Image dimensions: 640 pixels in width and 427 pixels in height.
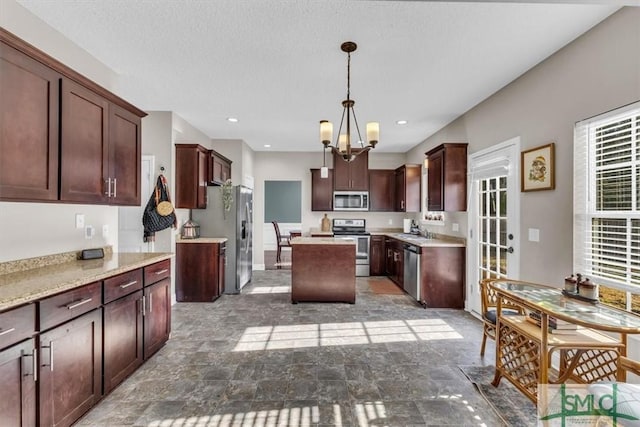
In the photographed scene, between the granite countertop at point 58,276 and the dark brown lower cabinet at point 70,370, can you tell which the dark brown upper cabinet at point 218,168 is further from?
the dark brown lower cabinet at point 70,370

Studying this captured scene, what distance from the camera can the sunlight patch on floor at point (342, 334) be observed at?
292 centimetres

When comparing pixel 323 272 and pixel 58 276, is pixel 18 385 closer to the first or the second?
pixel 58 276

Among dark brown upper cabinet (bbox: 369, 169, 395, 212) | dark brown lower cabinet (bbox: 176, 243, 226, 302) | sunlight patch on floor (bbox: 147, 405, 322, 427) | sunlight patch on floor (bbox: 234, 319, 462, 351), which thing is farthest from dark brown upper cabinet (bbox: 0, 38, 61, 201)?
dark brown upper cabinet (bbox: 369, 169, 395, 212)

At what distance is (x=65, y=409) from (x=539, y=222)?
3.75 meters

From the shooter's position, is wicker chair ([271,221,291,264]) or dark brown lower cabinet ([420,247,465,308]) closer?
dark brown lower cabinet ([420,247,465,308])

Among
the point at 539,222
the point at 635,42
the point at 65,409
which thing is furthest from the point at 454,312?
the point at 65,409

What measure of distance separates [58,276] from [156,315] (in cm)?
96

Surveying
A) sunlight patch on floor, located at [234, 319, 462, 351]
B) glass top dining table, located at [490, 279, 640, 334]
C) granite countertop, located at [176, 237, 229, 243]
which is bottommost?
sunlight patch on floor, located at [234, 319, 462, 351]

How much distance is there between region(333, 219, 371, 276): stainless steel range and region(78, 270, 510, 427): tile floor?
2181 mm

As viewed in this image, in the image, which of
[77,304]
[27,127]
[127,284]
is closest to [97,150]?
[27,127]

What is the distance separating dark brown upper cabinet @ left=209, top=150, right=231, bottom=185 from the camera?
4.60m

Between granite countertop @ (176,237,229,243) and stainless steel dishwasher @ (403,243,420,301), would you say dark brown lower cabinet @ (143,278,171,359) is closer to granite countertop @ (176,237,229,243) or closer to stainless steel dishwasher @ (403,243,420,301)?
granite countertop @ (176,237,229,243)

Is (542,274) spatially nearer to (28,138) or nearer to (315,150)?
(28,138)

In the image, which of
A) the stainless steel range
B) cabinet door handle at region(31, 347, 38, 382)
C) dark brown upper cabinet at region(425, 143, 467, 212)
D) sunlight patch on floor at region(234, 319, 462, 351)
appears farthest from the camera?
the stainless steel range
